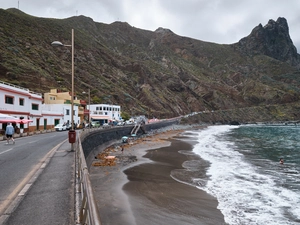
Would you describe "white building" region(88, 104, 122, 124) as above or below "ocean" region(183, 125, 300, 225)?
above

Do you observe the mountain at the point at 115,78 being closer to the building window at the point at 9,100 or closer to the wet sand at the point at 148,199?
the building window at the point at 9,100

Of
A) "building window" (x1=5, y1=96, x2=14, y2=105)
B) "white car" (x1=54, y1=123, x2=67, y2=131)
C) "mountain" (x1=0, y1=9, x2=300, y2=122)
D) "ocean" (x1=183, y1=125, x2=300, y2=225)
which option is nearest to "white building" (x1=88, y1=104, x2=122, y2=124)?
"mountain" (x1=0, y1=9, x2=300, y2=122)

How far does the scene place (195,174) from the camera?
62.2 feet

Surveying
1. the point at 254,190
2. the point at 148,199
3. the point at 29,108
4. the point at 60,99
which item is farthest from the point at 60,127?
the point at 254,190

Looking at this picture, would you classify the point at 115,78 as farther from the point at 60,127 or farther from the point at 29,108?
the point at 29,108

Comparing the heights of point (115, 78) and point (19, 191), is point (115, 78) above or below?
above

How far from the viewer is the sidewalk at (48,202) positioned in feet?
19.4

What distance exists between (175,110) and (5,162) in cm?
10208

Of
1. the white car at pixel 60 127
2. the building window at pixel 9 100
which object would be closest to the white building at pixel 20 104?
the building window at pixel 9 100

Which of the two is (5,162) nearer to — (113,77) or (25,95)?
(25,95)

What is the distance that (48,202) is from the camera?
6980mm

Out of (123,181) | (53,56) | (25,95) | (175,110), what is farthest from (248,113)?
(123,181)

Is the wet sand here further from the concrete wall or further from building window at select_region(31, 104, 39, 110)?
building window at select_region(31, 104, 39, 110)

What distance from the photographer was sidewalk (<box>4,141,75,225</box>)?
19.4 feet
